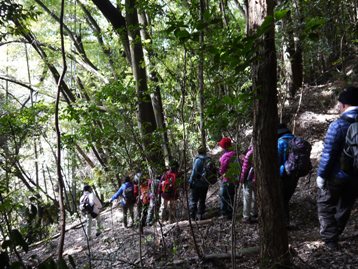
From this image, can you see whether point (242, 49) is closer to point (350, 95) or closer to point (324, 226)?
point (350, 95)

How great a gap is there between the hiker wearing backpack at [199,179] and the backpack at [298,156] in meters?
1.92

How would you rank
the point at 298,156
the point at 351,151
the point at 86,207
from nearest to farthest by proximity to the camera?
1. the point at 351,151
2. the point at 298,156
3. the point at 86,207

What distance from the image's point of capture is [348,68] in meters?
11.3

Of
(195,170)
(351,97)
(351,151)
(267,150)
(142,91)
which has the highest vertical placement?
(142,91)

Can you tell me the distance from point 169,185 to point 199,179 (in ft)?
2.48

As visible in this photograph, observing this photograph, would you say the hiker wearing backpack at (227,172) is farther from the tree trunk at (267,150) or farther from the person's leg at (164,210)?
the person's leg at (164,210)

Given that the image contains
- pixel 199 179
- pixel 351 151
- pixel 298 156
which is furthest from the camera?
pixel 199 179

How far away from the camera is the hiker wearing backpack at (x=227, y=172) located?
11.4ft

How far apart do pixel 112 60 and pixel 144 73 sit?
661cm

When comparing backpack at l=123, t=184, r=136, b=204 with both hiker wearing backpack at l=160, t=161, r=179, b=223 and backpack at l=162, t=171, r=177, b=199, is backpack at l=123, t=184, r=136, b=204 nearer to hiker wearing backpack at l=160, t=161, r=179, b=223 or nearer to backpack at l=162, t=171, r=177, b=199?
hiker wearing backpack at l=160, t=161, r=179, b=223

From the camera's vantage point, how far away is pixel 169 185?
6250 mm

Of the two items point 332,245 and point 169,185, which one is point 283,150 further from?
point 169,185

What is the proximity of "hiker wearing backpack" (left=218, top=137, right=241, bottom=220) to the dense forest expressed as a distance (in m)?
0.19

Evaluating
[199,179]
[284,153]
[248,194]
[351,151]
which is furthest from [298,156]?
[199,179]
